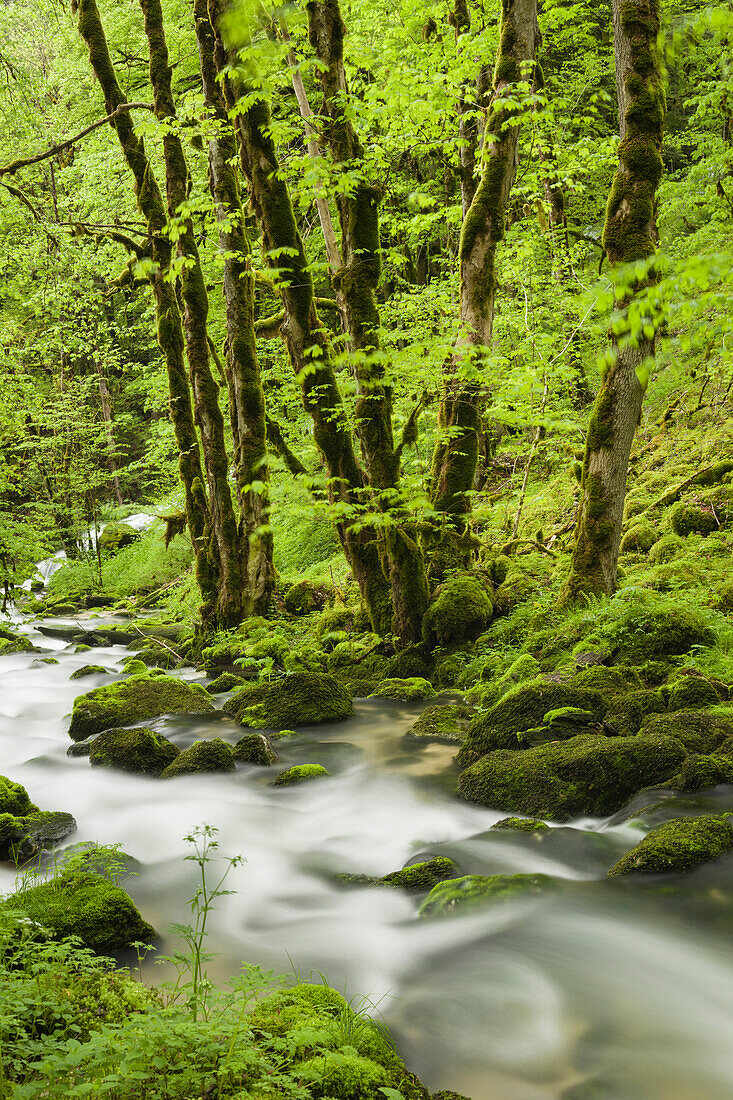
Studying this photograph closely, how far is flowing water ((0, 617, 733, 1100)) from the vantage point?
3037 millimetres

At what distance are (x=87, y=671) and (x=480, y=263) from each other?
8417mm

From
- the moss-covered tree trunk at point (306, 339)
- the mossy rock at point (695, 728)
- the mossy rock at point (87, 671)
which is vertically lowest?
the mossy rock at point (87, 671)

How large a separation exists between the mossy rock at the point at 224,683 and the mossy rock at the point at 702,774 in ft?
21.1

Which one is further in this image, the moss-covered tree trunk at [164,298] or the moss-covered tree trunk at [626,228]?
the moss-covered tree trunk at [164,298]

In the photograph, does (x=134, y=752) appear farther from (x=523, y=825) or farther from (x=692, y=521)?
(x=692, y=521)

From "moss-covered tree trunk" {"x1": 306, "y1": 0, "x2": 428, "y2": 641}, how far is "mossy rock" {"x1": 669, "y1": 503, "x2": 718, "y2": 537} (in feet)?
11.9

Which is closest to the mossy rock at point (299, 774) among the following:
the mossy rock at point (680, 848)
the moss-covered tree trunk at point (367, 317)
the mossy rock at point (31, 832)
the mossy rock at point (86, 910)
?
the mossy rock at point (31, 832)

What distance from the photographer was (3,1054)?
2400mm

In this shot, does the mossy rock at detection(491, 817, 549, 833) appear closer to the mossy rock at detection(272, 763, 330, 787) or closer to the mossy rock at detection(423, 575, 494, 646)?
the mossy rock at detection(272, 763, 330, 787)

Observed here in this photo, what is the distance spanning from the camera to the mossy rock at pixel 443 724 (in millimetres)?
7082

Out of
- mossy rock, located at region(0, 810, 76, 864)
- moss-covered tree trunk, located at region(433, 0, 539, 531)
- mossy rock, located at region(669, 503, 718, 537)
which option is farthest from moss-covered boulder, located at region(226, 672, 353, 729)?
mossy rock, located at region(669, 503, 718, 537)

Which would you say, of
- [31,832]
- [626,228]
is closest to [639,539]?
[626,228]

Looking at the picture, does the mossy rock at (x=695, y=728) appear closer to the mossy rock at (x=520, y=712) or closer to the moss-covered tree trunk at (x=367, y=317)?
the mossy rock at (x=520, y=712)

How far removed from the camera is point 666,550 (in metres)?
9.40
